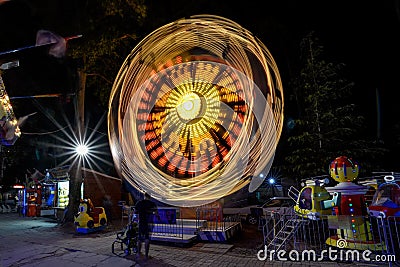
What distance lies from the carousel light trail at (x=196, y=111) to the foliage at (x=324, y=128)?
2099 mm

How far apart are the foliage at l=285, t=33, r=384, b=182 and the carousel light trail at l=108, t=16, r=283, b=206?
2.10 meters

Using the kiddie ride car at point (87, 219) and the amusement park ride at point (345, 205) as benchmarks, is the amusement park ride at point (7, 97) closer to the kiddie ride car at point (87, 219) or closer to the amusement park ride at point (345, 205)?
the kiddie ride car at point (87, 219)

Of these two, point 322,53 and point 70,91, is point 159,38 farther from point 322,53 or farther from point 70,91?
point 322,53

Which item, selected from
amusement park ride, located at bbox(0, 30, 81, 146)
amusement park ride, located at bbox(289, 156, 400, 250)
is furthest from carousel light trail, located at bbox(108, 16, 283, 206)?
amusement park ride, located at bbox(0, 30, 81, 146)

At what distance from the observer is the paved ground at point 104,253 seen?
6.96 m

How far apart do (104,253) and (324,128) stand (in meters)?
10.6

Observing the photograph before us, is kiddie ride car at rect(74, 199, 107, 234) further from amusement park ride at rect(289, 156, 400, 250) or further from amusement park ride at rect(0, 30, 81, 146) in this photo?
amusement park ride at rect(289, 156, 400, 250)

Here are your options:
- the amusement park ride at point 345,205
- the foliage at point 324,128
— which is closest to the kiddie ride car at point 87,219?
the amusement park ride at point 345,205

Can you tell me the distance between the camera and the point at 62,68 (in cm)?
1759

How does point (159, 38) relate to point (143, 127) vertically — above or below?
above

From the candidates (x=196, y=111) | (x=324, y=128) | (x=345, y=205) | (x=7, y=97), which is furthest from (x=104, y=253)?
(x=324, y=128)

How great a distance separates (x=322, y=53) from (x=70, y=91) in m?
14.7

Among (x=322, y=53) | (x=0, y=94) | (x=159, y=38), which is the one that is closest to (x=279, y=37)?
(x=322, y=53)

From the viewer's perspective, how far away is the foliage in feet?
39.9
